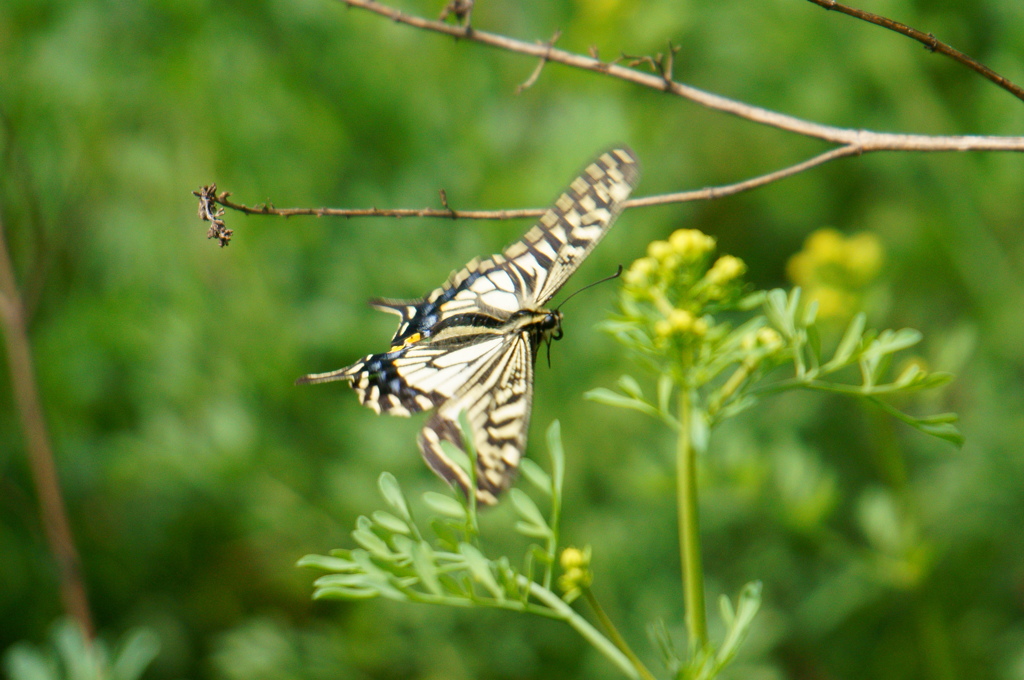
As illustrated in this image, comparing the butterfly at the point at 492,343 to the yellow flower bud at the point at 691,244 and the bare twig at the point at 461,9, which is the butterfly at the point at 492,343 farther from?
the bare twig at the point at 461,9

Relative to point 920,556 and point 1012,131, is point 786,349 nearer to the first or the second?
point 920,556

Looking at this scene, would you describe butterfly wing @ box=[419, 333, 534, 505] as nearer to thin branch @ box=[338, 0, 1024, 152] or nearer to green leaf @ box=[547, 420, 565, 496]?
green leaf @ box=[547, 420, 565, 496]

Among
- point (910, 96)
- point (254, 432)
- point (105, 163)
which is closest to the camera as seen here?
point (254, 432)

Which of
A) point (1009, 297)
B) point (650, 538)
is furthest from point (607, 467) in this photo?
point (1009, 297)

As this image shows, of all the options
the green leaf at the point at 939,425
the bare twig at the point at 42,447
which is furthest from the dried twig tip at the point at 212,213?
the bare twig at the point at 42,447

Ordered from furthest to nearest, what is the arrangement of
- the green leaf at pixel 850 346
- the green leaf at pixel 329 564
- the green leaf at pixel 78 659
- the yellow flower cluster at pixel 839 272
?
the yellow flower cluster at pixel 839 272 → the green leaf at pixel 78 659 → the green leaf at pixel 850 346 → the green leaf at pixel 329 564

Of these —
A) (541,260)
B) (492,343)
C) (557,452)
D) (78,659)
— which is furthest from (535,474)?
(78,659)

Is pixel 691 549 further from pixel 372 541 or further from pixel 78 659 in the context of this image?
pixel 78 659
